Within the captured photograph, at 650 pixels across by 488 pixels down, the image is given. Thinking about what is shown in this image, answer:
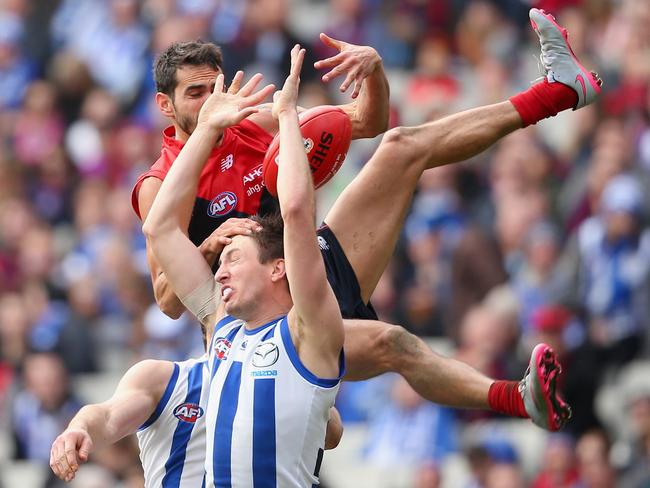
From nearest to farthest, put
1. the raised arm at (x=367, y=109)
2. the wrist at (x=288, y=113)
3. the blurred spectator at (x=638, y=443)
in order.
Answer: the wrist at (x=288, y=113)
the raised arm at (x=367, y=109)
the blurred spectator at (x=638, y=443)

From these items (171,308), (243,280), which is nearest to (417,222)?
(171,308)

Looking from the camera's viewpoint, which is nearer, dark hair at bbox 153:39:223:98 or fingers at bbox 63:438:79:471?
fingers at bbox 63:438:79:471

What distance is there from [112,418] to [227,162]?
57.4 inches

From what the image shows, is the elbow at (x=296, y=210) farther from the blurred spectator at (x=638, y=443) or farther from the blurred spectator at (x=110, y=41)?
the blurred spectator at (x=110, y=41)

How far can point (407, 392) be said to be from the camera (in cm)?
1076

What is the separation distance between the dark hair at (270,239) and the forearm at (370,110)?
120 centimetres

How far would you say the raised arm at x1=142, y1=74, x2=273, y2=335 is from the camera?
6453 mm

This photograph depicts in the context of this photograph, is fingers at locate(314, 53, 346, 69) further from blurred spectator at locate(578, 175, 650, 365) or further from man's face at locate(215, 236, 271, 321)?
blurred spectator at locate(578, 175, 650, 365)

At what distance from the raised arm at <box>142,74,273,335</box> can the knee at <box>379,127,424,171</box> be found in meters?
0.84

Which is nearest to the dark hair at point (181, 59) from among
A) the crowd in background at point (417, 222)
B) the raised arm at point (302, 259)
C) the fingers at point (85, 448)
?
the raised arm at point (302, 259)

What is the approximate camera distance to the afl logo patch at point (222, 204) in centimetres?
702

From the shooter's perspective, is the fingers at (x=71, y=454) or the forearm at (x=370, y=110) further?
the forearm at (x=370, y=110)

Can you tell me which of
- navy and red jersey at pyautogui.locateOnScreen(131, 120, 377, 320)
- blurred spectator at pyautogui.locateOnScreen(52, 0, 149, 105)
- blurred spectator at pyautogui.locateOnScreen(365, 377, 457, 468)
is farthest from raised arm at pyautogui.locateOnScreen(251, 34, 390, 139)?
blurred spectator at pyautogui.locateOnScreen(52, 0, 149, 105)

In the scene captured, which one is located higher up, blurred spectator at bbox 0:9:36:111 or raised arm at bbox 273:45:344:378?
blurred spectator at bbox 0:9:36:111
